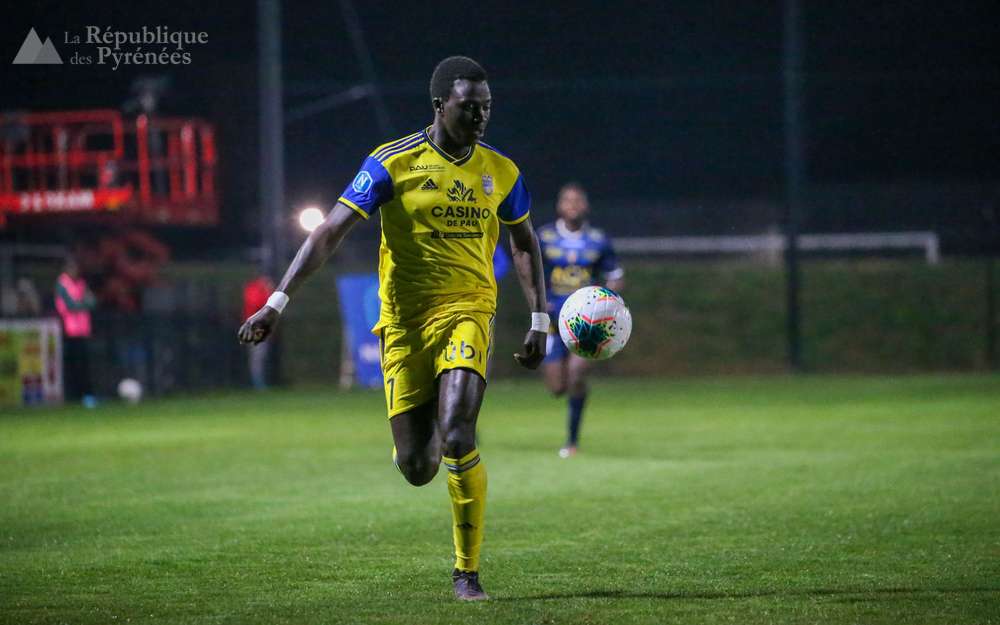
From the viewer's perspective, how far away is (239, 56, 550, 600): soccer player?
647 centimetres

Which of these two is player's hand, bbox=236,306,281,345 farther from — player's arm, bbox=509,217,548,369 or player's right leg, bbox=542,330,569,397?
player's right leg, bbox=542,330,569,397

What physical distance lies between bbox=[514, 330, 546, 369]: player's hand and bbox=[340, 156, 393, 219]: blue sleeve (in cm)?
94

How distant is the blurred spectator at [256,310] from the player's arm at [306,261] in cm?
1868

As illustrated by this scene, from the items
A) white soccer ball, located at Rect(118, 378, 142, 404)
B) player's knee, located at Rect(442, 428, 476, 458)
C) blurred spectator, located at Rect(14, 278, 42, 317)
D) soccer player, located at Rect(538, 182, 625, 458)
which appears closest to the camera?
player's knee, located at Rect(442, 428, 476, 458)

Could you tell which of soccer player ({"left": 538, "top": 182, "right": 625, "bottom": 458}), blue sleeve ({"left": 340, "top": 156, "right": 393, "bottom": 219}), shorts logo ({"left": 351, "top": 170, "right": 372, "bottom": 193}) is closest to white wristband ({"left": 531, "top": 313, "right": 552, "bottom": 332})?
blue sleeve ({"left": 340, "top": 156, "right": 393, "bottom": 219})

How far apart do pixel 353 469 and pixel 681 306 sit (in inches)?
692

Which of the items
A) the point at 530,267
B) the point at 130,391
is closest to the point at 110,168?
the point at 130,391

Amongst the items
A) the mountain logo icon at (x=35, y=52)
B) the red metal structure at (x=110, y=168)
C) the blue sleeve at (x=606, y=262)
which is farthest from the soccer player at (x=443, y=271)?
the red metal structure at (x=110, y=168)

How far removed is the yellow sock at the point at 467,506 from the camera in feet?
21.1

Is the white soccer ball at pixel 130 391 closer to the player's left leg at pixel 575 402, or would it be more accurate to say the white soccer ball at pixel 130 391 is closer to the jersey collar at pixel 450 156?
the player's left leg at pixel 575 402

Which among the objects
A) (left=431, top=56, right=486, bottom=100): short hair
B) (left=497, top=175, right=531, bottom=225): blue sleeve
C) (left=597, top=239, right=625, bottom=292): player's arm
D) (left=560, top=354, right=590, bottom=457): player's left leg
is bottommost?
(left=560, top=354, right=590, bottom=457): player's left leg

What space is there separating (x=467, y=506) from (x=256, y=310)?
762 inches

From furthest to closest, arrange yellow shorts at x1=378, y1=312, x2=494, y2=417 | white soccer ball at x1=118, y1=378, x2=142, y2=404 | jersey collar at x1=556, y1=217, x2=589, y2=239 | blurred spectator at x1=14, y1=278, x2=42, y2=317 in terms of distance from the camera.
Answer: blurred spectator at x1=14, y1=278, x2=42, y2=317, white soccer ball at x1=118, y1=378, x2=142, y2=404, jersey collar at x1=556, y1=217, x2=589, y2=239, yellow shorts at x1=378, y1=312, x2=494, y2=417

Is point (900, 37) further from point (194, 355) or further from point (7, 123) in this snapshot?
point (7, 123)
